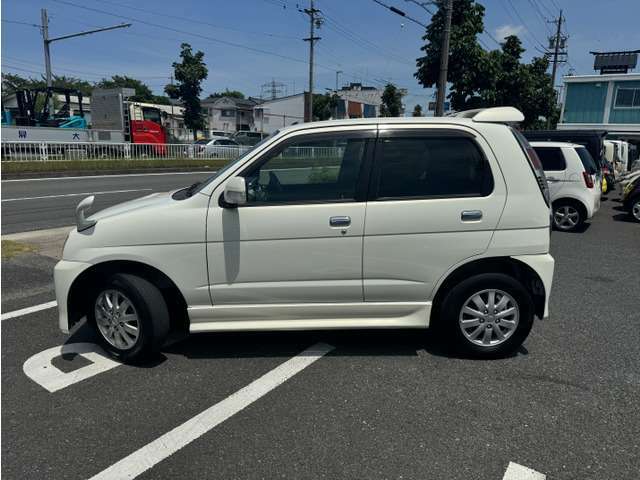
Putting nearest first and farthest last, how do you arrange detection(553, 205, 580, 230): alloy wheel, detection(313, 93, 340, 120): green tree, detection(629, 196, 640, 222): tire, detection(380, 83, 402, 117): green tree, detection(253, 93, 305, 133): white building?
detection(553, 205, 580, 230): alloy wheel
detection(629, 196, 640, 222): tire
detection(380, 83, 402, 117): green tree
detection(313, 93, 340, 120): green tree
detection(253, 93, 305, 133): white building

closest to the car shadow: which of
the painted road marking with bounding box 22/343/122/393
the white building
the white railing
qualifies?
the painted road marking with bounding box 22/343/122/393

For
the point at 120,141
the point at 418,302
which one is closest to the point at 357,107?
the point at 120,141

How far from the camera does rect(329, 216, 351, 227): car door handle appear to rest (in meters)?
3.52

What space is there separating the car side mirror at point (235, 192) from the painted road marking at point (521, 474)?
2.35 meters

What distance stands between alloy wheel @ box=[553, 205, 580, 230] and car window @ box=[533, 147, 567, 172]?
82cm

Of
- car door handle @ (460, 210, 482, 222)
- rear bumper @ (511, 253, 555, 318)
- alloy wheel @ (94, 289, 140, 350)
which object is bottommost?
alloy wheel @ (94, 289, 140, 350)

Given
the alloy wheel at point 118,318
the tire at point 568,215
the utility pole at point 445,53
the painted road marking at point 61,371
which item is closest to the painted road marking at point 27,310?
the painted road marking at point 61,371

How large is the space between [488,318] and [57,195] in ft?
41.9

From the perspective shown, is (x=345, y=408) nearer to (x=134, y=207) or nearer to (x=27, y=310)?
(x=134, y=207)

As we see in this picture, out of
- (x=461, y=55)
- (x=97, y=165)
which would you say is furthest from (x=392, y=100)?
(x=97, y=165)

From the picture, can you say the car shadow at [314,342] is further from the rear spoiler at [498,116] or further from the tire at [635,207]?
the tire at [635,207]

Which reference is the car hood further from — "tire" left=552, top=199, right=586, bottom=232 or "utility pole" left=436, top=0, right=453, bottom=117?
"utility pole" left=436, top=0, right=453, bottom=117

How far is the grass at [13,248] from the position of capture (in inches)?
264

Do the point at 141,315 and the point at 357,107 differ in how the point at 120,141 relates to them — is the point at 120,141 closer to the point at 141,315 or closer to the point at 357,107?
the point at 141,315
